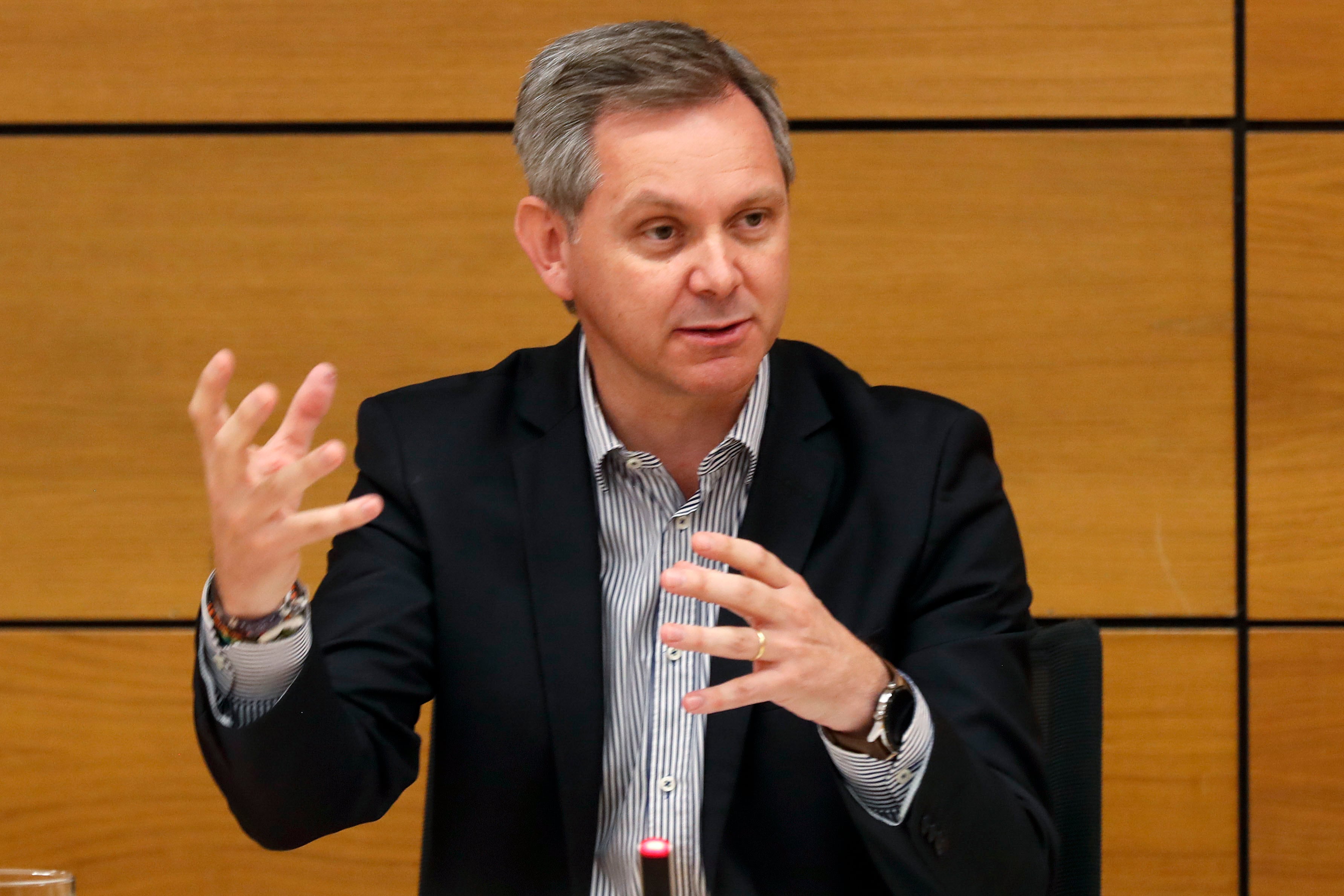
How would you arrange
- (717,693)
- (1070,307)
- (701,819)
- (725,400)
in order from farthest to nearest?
(1070,307)
(725,400)
(701,819)
(717,693)

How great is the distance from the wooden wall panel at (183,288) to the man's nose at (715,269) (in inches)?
32.0

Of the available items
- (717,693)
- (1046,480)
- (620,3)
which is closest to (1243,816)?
(1046,480)

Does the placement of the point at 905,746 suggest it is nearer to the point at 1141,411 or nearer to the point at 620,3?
the point at 1141,411

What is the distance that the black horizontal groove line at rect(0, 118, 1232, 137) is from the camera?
82.7 inches

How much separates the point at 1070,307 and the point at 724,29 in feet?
2.46

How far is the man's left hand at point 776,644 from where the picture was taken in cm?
98

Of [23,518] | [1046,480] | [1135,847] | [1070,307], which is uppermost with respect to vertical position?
[1070,307]

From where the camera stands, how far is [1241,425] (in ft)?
6.89

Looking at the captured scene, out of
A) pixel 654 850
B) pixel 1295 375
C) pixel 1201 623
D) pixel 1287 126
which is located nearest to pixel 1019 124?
pixel 1287 126

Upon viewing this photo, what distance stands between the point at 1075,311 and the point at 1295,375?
0.38 meters

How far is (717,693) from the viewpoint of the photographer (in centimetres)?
102

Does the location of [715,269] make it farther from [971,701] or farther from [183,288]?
[183,288]

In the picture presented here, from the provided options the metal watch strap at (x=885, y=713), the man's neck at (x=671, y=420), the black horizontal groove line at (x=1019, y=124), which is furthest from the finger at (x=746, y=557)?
the black horizontal groove line at (x=1019, y=124)

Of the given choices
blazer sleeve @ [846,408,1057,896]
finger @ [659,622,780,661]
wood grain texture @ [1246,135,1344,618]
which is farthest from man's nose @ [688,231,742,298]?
wood grain texture @ [1246,135,1344,618]
